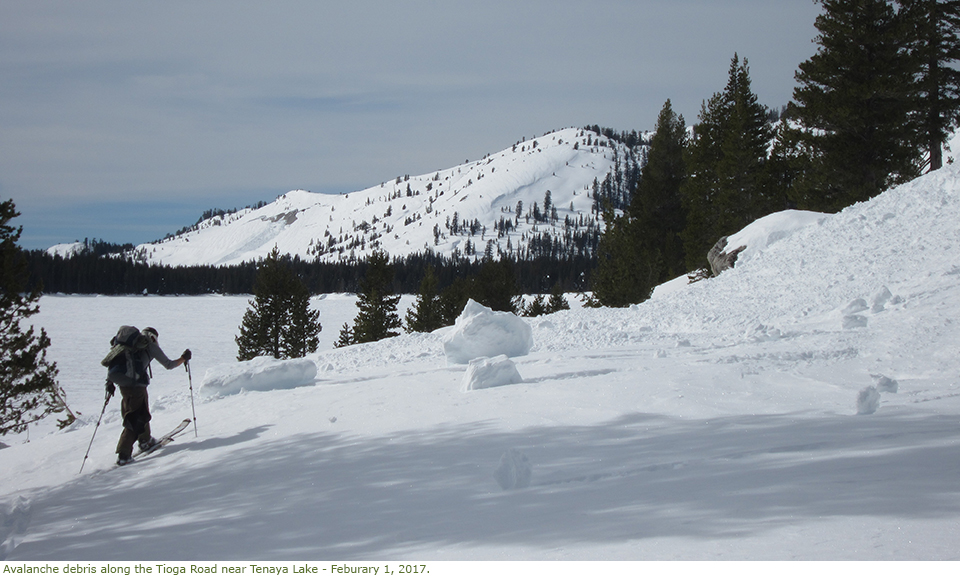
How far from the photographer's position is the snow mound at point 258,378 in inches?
442

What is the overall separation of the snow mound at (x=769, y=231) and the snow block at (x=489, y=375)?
14019 millimetres

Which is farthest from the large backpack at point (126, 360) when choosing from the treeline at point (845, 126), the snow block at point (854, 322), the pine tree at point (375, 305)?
the pine tree at point (375, 305)

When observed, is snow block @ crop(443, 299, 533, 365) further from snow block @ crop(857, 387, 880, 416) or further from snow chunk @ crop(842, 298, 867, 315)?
snow block @ crop(857, 387, 880, 416)

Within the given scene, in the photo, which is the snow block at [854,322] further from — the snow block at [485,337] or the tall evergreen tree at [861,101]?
the tall evergreen tree at [861,101]

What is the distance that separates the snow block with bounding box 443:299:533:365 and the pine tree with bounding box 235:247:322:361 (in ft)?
77.1

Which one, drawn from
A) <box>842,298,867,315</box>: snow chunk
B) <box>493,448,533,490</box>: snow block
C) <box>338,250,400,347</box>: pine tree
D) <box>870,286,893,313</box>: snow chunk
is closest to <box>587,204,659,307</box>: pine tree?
<box>338,250,400,347</box>: pine tree

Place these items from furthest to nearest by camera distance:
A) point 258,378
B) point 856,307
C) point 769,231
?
point 769,231, point 258,378, point 856,307

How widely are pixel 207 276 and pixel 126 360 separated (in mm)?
143668

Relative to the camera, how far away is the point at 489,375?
8.15 meters

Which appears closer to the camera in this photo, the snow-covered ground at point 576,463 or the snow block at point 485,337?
the snow-covered ground at point 576,463

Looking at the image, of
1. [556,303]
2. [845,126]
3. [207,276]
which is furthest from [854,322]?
→ [207,276]

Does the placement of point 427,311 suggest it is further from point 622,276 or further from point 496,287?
point 622,276

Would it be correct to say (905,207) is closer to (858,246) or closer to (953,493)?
(858,246)

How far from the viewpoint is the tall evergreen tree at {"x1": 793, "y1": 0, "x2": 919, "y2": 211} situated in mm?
22266
